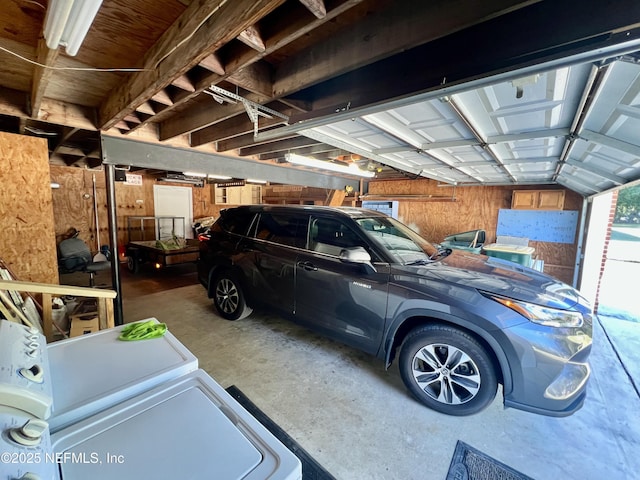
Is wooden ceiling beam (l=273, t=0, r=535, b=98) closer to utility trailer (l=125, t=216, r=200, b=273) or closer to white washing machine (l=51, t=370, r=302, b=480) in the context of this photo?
white washing machine (l=51, t=370, r=302, b=480)

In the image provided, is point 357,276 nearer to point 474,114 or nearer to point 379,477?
point 379,477

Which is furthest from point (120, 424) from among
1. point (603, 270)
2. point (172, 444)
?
point (603, 270)

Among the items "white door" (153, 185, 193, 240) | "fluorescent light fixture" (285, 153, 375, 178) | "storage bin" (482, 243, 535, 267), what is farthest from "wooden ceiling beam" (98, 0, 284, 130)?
"white door" (153, 185, 193, 240)

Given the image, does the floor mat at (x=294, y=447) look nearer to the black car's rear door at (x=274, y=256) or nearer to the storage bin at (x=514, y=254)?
Result: the black car's rear door at (x=274, y=256)

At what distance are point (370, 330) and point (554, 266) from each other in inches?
206

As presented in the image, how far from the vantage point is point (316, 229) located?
295 centimetres

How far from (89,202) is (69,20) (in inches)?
304

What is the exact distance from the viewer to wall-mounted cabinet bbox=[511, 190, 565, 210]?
5.30 m

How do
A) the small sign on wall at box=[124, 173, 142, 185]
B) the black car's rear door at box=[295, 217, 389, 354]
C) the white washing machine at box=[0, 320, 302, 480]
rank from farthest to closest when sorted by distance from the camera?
the small sign on wall at box=[124, 173, 142, 185]
the black car's rear door at box=[295, 217, 389, 354]
the white washing machine at box=[0, 320, 302, 480]

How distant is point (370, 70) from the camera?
1.98 m

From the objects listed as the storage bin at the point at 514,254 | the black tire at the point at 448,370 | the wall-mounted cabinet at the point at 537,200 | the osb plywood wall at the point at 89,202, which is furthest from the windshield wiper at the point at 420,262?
the osb plywood wall at the point at 89,202

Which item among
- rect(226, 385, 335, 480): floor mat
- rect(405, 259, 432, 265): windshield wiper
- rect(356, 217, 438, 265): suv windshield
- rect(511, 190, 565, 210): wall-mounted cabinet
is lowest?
rect(226, 385, 335, 480): floor mat

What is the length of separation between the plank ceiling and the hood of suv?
1.20 m

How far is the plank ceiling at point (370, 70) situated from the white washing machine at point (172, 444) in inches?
65.8
